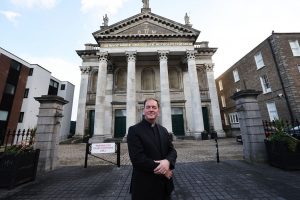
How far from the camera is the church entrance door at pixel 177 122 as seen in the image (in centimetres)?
2133

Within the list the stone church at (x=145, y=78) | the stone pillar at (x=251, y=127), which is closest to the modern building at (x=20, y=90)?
the stone church at (x=145, y=78)

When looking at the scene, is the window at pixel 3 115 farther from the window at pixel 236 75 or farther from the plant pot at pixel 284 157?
the window at pixel 236 75

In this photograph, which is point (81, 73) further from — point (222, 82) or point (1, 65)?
point (222, 82)

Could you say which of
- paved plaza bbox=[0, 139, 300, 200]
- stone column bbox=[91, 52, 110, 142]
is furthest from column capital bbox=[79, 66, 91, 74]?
paved plaza bbox=[0, 139, 300, 200]

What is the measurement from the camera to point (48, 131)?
675 cm

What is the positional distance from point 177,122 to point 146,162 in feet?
66.0

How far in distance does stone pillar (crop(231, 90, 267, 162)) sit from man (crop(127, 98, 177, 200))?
6.04 metres

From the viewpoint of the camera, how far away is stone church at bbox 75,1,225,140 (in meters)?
18.6

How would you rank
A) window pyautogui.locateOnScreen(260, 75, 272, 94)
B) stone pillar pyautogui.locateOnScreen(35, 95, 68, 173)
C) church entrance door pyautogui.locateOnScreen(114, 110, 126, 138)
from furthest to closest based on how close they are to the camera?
1. church entrance door pyautogui.locateOnScreen(114, 110, 126, 138)
2. window pyautogui.locateOnScreen(260, 75, 272, 94)
3. stone pillar pyautogui.locateOnScreen(35, 95, 68, 173)

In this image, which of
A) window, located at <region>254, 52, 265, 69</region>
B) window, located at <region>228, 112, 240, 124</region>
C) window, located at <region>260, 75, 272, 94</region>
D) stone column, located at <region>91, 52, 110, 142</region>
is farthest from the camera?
window, located at <region>228, 112, 240, 124</region>

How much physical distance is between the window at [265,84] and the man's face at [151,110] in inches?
816

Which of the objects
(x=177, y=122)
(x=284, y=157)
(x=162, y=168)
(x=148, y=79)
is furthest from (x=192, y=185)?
(x=148, y=79)

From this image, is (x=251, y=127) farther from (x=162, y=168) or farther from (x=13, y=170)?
(x=13, y=170)

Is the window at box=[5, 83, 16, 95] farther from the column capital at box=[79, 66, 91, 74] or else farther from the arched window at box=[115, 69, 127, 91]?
the arched window at box=[115, 69, 127, 91]
